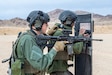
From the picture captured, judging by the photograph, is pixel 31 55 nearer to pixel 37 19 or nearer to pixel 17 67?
pixel 17 67

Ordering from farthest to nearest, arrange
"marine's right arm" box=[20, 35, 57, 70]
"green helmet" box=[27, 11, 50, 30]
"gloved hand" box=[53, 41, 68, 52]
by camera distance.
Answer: "green helmet" box=[27, 11, 50, 30] → "gloved hand" box=[53, 41, 68, 52] → "marine's right arm" box=[20, 35, 57, 70]

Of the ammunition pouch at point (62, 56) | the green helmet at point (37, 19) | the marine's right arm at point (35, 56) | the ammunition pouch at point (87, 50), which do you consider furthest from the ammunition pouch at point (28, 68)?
the ammunition pouch at point (87, 50)

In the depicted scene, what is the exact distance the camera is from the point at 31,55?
482cm

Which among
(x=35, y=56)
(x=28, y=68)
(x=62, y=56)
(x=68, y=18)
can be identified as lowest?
(x=62, y=56)

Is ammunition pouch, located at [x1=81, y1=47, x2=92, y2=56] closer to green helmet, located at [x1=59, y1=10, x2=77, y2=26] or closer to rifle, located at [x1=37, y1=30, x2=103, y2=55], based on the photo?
rifle, located at [x1=37, y1=30, x2=103, y2=55]

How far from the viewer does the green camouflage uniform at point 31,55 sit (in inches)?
189

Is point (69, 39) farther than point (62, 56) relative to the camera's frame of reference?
No

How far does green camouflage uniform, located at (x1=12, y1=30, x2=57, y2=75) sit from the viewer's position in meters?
4.81

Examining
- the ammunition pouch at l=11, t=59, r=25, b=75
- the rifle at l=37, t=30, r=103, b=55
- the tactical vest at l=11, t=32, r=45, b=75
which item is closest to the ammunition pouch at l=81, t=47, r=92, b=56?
the rifle at l=37, t=30, r=103, b=55

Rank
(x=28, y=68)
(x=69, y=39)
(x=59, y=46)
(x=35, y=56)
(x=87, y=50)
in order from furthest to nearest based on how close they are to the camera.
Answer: (x=87, y=50) < (x=69, y=39) < (x=28, y=68) < (x=59, y=46) < (x=35, y=56)

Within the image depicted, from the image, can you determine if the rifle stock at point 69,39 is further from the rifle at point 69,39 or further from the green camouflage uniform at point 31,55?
the green camouflage uniform at point 31,55

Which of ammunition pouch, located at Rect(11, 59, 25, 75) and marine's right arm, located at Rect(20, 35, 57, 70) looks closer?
marine's right arm, located at Rect(20, 35, 57, 70)

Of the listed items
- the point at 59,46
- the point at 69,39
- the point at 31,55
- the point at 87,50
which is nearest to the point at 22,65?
the point at 31,55

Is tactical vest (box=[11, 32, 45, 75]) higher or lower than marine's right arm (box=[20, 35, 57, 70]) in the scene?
lower
